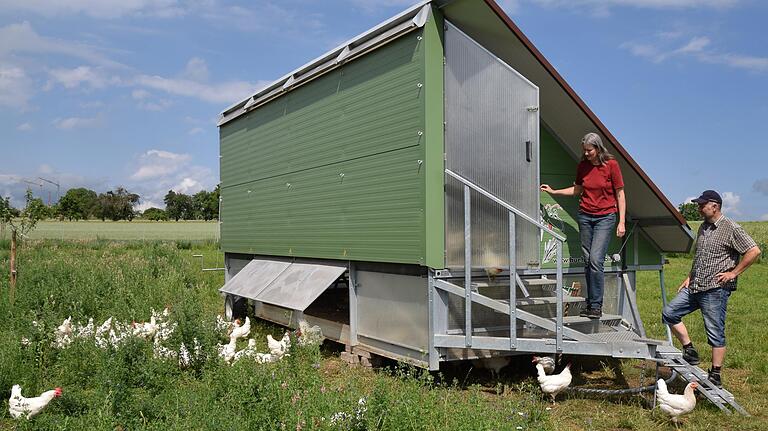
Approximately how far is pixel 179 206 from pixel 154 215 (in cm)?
433

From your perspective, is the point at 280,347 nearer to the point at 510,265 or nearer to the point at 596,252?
the point at 510,265

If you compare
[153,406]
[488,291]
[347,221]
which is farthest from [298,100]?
[153,406]

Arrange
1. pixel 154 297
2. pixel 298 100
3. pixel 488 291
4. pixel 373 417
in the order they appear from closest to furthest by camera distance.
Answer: pixel 373 417, pixel 488 291, pixel 298 100, pixel 154 297

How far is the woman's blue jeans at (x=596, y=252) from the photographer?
7.37m

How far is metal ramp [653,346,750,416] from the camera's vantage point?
655 cm

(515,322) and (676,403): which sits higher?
(515,322)

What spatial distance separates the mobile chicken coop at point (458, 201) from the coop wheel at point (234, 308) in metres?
4.17

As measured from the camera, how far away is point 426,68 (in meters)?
7.13

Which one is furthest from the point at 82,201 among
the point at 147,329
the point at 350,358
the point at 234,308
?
the point at 350,358

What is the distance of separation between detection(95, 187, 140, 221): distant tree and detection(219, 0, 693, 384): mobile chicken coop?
86.6 meters

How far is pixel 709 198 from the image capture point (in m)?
6.99

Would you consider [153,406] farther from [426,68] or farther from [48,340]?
[426,68]

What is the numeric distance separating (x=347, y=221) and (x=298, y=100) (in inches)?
94.3

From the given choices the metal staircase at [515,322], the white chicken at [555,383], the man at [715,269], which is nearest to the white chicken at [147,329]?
the metal staircase at [515,322]
